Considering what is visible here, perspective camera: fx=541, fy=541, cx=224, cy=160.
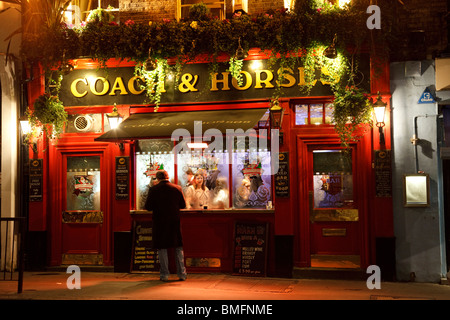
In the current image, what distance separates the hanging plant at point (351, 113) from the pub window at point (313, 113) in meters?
0.38

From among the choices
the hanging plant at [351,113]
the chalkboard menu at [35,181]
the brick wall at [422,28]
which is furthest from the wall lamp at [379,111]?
the chalkboard menu at [35,181]

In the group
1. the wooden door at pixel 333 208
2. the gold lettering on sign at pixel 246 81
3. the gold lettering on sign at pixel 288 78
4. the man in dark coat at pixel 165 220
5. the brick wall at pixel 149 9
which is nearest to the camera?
the man in dark coat at pixel 165 220

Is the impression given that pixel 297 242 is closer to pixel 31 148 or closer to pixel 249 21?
pixel 249 21

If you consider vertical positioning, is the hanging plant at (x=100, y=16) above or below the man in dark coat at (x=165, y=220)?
above

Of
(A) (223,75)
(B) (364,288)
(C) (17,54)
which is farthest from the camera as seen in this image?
(C) (17,54)

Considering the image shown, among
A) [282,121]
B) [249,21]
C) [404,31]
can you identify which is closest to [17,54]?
[249,21]

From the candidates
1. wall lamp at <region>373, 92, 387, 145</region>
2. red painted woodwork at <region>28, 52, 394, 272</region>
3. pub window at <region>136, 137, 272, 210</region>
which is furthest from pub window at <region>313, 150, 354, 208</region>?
pub window at <region>136, 137, 272, 210</region>

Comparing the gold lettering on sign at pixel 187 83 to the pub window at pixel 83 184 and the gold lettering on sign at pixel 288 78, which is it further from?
the pub window at pixel 83 184

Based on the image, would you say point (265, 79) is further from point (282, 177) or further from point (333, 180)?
point (333, 180)

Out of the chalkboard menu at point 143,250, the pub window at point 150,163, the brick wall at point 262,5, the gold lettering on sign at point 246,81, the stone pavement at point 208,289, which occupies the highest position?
the brick wall at point 262,5

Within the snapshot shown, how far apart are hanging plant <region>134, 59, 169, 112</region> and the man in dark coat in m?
1.89

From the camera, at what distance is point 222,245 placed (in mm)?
10945

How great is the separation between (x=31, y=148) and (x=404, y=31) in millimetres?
8089

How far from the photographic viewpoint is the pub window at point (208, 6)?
11828 millimetres
